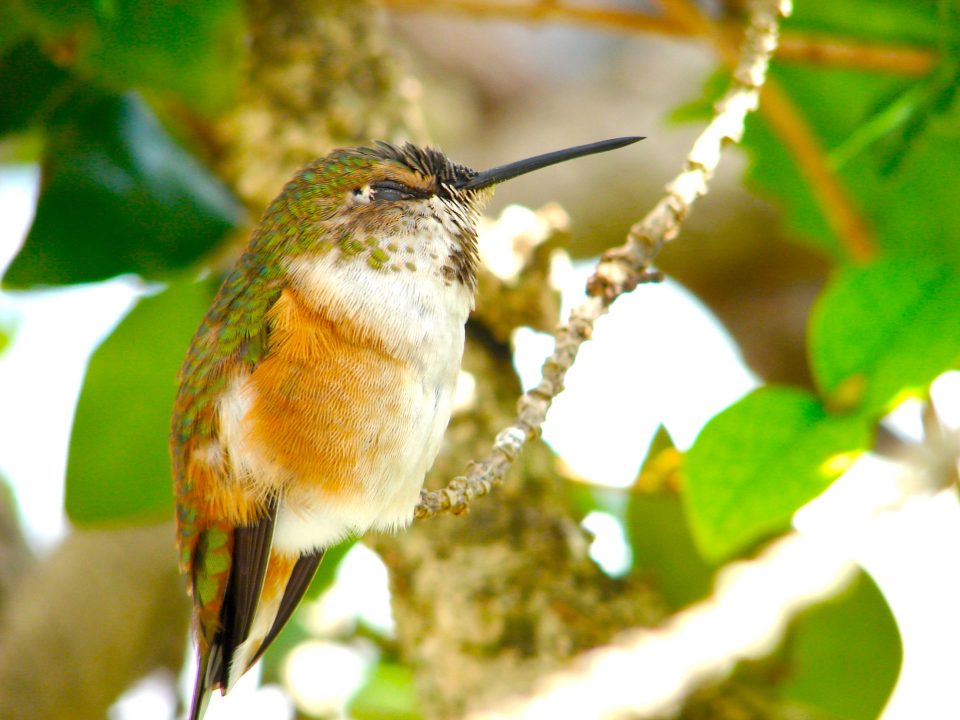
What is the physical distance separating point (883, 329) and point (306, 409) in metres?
0.99

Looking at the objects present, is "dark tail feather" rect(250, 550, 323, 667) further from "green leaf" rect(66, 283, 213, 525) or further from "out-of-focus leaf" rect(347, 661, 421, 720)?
"out-of-focus leaf" rect(347, 661, 421, 720)

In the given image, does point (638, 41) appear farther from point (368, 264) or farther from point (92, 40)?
point (368, 264)

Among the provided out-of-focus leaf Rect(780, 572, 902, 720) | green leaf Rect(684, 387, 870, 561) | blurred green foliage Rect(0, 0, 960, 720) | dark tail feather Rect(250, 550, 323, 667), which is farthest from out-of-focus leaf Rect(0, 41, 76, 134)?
out-of-focus leaf Rect(780, 572, 902, 720)

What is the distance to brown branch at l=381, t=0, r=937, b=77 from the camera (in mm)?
2455

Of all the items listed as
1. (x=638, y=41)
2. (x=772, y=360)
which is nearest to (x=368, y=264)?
(x=772, y=360)

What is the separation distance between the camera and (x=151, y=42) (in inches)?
104

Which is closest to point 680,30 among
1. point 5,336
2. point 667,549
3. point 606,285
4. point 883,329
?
point 883,329

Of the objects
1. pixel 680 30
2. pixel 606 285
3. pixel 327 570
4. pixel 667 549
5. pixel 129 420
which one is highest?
pixel 680 30

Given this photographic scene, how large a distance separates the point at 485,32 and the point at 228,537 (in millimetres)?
4217

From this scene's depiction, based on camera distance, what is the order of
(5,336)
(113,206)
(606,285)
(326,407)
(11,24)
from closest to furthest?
(606,285) < (326,407) < (113,206) < (11,24) < (5,336)

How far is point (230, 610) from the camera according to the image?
184 cm

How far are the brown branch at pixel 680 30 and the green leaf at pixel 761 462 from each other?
0.94 metres

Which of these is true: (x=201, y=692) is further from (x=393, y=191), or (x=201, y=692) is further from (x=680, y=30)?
(x=680, y=30)

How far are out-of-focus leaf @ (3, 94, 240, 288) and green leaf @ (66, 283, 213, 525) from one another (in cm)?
16
